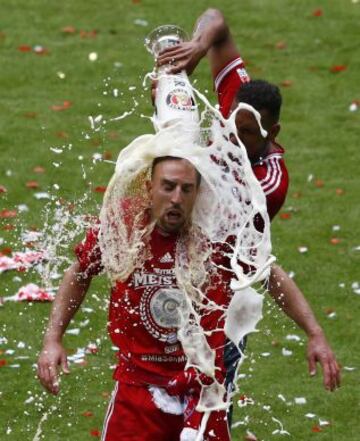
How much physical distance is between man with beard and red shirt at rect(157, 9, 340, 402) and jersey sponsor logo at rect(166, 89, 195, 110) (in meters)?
0.16

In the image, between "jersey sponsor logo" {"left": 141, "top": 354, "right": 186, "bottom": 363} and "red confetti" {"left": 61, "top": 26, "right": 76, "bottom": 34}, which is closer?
"jersey sponsor logo" {"left": 141, "top": 354, "right": 186, "bottom": 363}

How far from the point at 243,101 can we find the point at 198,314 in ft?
3.55

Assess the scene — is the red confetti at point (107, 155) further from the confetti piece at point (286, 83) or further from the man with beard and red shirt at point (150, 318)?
the man with beard and red shirt at point (150, 318)

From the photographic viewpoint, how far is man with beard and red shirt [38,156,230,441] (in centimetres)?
582

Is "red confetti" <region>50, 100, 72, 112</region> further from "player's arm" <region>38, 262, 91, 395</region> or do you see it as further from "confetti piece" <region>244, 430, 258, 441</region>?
"player's arm" <region>38, 262, 91, 395</region>

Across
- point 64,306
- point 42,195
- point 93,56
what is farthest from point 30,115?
point 64,306

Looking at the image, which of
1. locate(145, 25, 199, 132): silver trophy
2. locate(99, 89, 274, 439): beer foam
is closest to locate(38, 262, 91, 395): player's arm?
locate(99, 89, 274, 439): beer foam

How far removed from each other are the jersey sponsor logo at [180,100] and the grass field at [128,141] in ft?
7.75

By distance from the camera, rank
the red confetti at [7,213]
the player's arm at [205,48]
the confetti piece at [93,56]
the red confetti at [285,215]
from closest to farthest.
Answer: the player's arm at [205,48] → the red confetti at [7,213] → the red confetti at [285,215] → the confetti piece at [93,56]

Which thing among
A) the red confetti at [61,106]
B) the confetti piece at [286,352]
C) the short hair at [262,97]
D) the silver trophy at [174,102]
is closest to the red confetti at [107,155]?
the red confetti at [61,106]

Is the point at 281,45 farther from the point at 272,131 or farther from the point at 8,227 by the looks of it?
the point at 272,131

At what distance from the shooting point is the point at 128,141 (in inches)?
462

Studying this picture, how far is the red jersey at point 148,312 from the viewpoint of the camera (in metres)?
5.86

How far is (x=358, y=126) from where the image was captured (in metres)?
12.2
